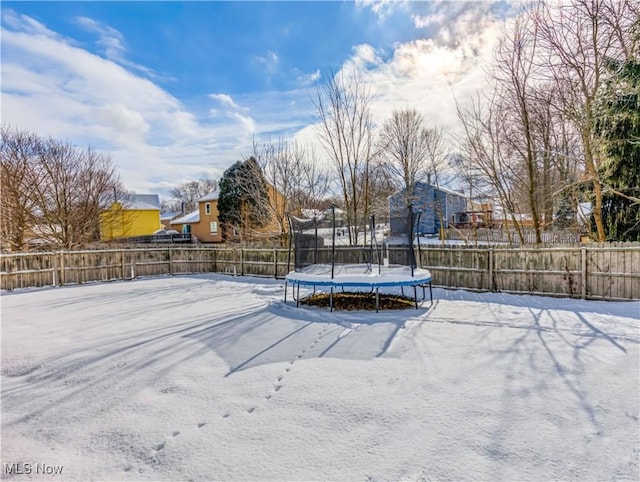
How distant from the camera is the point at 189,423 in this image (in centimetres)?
254

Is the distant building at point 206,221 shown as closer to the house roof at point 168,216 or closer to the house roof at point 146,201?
the house roof at point 146,201

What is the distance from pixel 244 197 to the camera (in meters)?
16.1

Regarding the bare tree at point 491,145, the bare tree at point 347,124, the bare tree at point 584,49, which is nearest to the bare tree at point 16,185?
the bare tree at point 347,124

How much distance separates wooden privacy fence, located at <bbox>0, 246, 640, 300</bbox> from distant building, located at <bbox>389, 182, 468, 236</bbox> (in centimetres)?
68

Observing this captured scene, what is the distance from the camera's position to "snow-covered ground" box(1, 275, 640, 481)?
207 cm

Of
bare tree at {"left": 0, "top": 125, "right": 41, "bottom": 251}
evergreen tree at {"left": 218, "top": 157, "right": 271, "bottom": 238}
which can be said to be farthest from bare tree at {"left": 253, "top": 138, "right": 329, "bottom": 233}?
bare tree at {"left": 0, "top": 125, "right": 41, "bottom": 251}

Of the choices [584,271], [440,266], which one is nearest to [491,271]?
[440,266]

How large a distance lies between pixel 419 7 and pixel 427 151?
27.0 ft

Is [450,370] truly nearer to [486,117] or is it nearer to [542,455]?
[542,455]

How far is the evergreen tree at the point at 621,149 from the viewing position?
20.2 feet

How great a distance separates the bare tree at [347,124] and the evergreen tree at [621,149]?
6010 millimetres

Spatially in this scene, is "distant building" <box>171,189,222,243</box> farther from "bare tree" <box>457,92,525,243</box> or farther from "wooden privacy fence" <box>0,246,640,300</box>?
"bare tree" <box>457,92,525,243</box>

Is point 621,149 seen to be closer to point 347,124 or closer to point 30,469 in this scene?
point 347,124

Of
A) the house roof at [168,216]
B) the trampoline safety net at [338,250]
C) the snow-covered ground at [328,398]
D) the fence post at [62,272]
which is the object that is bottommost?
the snow-covered ground at [328,398]
